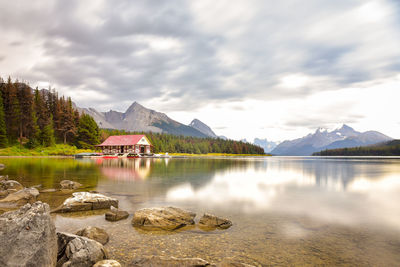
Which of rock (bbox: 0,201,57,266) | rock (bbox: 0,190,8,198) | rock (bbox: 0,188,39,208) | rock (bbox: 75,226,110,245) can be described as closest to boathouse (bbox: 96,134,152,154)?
rock (bbox: 0,190,8,198)

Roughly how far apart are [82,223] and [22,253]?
5.29 metres

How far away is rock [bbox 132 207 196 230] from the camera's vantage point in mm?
10812

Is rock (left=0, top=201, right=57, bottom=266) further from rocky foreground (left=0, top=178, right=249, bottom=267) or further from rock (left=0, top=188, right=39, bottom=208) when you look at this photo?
rock (left=0, top=188, right=39, bottom=208)

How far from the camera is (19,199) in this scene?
15.2 m

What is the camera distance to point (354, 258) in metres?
8.01

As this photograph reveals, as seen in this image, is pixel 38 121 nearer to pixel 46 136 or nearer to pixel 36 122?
pixel 36 122

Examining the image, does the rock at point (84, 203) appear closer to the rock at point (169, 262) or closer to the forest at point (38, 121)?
the rock at point (169, 262)

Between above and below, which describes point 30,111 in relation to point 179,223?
above

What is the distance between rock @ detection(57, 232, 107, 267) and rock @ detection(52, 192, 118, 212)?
19.7 feet

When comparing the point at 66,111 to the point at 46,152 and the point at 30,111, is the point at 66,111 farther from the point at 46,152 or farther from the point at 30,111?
the point at 46,152

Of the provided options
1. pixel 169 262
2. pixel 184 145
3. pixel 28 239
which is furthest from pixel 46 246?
pixel 184 145

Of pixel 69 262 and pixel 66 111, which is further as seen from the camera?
pixel 66 111

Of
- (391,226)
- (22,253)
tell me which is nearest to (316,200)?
(391,226)

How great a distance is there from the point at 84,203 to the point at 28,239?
7.51m
